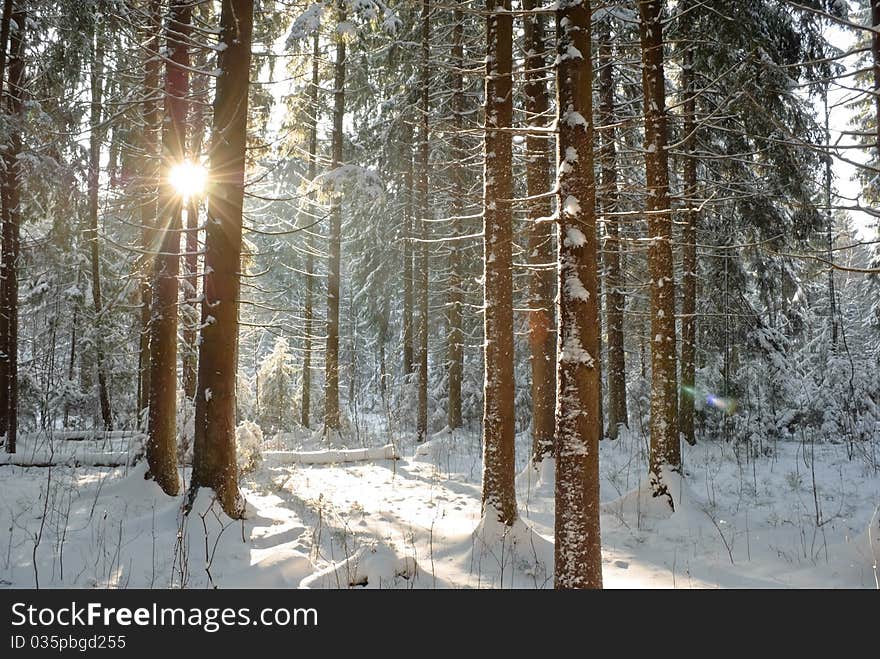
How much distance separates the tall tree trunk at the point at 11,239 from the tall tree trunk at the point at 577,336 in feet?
39.8

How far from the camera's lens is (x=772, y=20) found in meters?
10.5

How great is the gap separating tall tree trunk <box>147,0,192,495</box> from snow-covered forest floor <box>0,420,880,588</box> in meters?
0.40

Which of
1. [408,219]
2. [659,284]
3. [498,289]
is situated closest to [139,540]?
[498,289]

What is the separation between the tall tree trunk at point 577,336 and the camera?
4.31m

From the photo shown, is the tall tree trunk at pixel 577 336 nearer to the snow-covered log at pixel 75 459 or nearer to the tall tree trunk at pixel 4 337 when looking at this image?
the snow-covered log at pixel 75 459

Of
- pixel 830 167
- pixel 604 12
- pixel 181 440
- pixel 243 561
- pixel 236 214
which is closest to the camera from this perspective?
pixel 243 561

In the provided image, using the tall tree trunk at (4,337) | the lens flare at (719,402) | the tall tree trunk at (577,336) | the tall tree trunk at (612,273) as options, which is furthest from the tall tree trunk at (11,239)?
the lens flare at (719,402)

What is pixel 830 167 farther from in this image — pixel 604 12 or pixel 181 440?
pixel 181 440

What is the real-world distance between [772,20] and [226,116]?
10928 mm

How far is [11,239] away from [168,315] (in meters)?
6.21

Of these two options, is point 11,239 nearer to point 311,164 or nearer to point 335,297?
point 335,297

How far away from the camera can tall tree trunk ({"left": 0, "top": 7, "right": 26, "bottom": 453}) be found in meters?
11.1

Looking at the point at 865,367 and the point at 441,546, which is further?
the point at 865,367
